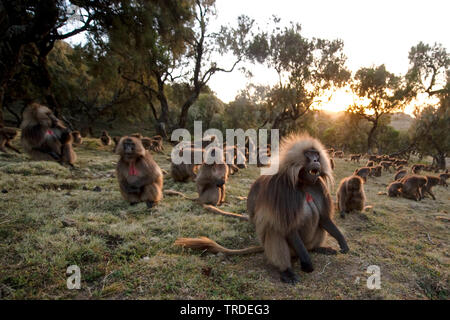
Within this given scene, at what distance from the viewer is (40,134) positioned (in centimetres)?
830

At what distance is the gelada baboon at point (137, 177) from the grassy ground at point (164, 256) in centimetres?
29

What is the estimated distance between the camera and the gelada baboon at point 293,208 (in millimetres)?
2949

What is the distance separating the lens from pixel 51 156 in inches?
336

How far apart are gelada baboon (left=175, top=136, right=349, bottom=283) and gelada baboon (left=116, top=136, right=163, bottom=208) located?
2202 millimetres

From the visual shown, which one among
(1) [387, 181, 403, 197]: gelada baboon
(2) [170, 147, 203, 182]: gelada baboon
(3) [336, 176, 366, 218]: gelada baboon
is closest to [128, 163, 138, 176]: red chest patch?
(2) [170, 147, 203, 182]: gelada baboon

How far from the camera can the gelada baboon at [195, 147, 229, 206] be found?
5887mm

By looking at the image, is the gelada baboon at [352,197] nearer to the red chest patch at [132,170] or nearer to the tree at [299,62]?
the red chest patch at [132,170]

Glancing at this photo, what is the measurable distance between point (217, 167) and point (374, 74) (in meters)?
28.8

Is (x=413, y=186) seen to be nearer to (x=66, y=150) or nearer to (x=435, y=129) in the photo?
(x=66, y=150)

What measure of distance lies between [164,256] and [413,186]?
10692 mm

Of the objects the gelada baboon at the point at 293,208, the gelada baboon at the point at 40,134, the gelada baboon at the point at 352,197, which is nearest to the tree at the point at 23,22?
the gelada baboon at the point at 40,134

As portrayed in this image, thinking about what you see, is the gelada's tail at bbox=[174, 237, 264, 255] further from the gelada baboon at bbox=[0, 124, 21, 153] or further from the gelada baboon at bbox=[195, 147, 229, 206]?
the gelada baboon at bbox=[0, 124, 21, 153]

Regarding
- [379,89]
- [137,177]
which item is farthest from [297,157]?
[379,89]
